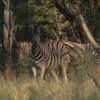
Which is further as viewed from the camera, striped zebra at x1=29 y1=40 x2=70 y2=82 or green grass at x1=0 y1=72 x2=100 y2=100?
striped zebra at x1=29 y1=40 x2=70 y2=82

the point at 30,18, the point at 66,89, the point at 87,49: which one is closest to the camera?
the point at 66,89

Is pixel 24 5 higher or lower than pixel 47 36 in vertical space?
higher

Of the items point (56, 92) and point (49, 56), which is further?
point (49, 56)

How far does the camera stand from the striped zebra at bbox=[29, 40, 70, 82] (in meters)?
14.2

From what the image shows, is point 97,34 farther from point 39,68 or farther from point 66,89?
point 66,89

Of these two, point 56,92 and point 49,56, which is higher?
point 56,92

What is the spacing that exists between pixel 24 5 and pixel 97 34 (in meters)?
4.17

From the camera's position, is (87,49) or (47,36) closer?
(87,49)

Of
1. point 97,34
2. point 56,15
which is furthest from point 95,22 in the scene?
point 56,15

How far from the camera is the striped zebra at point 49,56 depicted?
46.8ft

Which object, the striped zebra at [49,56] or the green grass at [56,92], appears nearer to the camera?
the green grass at [56,92]

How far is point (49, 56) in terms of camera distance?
583 inches

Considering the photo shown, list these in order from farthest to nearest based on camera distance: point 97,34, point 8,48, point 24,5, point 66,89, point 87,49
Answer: point 24,5 → point 97,34 → point 8,48 → point 87,49 → point 66,89

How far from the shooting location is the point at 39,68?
14.2 meters
